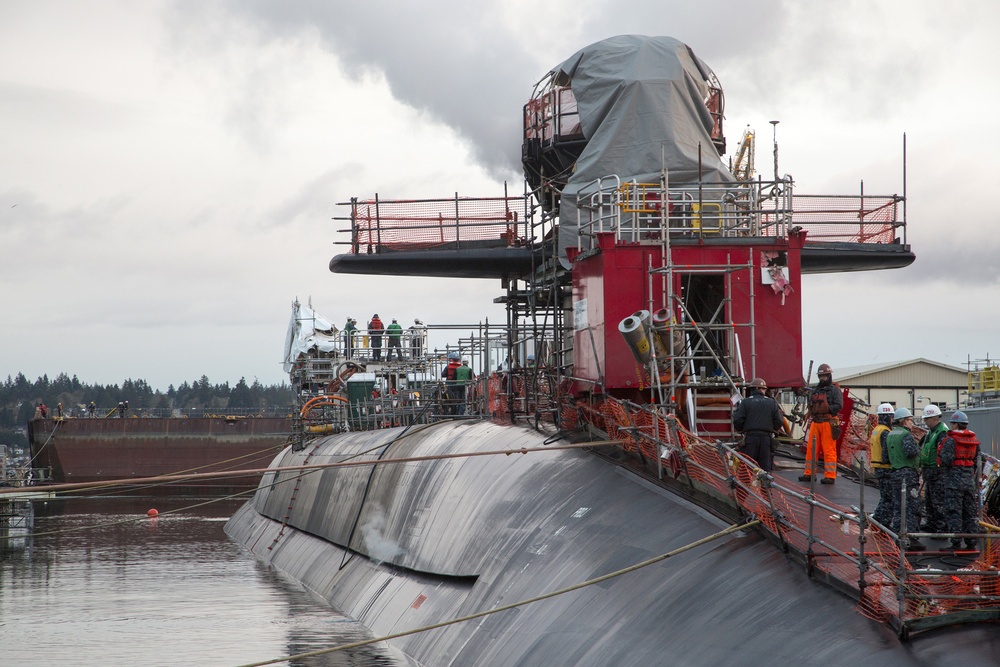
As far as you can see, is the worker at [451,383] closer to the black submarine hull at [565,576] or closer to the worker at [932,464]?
the black submarine hull at [565,576]

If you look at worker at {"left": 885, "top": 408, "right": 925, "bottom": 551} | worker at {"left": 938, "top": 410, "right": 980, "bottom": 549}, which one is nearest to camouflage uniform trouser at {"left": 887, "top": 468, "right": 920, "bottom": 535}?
worker at {"left": 885, "top": 408, "right": 925, "bottom": 551}

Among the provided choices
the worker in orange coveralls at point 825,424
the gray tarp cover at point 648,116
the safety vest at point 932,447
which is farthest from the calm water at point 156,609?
the gray tarp cover at point 648,116

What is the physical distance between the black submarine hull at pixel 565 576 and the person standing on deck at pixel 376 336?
14.6 m

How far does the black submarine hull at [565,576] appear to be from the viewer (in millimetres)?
9016

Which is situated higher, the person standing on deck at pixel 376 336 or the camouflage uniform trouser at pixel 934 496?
the person standing on deck at pixel 376 336

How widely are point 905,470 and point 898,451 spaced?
19cm

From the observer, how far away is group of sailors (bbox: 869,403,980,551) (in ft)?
37.0

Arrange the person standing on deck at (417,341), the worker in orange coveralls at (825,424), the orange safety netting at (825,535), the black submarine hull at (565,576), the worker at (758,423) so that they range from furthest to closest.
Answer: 1. the person standing on deck at (417,341)
2. the worker in orange coveralls at (825,424)
3. the worker at (758,423)
4. the black submarine hull at (565,576)
5. the orange safety netting at (825,535)

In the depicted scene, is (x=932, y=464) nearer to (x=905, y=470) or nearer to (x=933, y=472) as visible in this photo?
(x=933, y=472)

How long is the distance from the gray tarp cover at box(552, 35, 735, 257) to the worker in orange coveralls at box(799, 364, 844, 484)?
17.8 feet

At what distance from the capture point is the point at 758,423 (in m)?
13.5

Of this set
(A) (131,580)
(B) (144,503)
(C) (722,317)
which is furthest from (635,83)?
(B) (144,503)

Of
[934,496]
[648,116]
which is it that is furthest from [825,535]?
[648,116]

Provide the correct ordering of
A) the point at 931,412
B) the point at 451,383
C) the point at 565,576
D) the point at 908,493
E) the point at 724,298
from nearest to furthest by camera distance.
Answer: the point at 908,493 → the point at 931,412 → the point at 565,576 → the point at 724,298 → the point at 451,383
